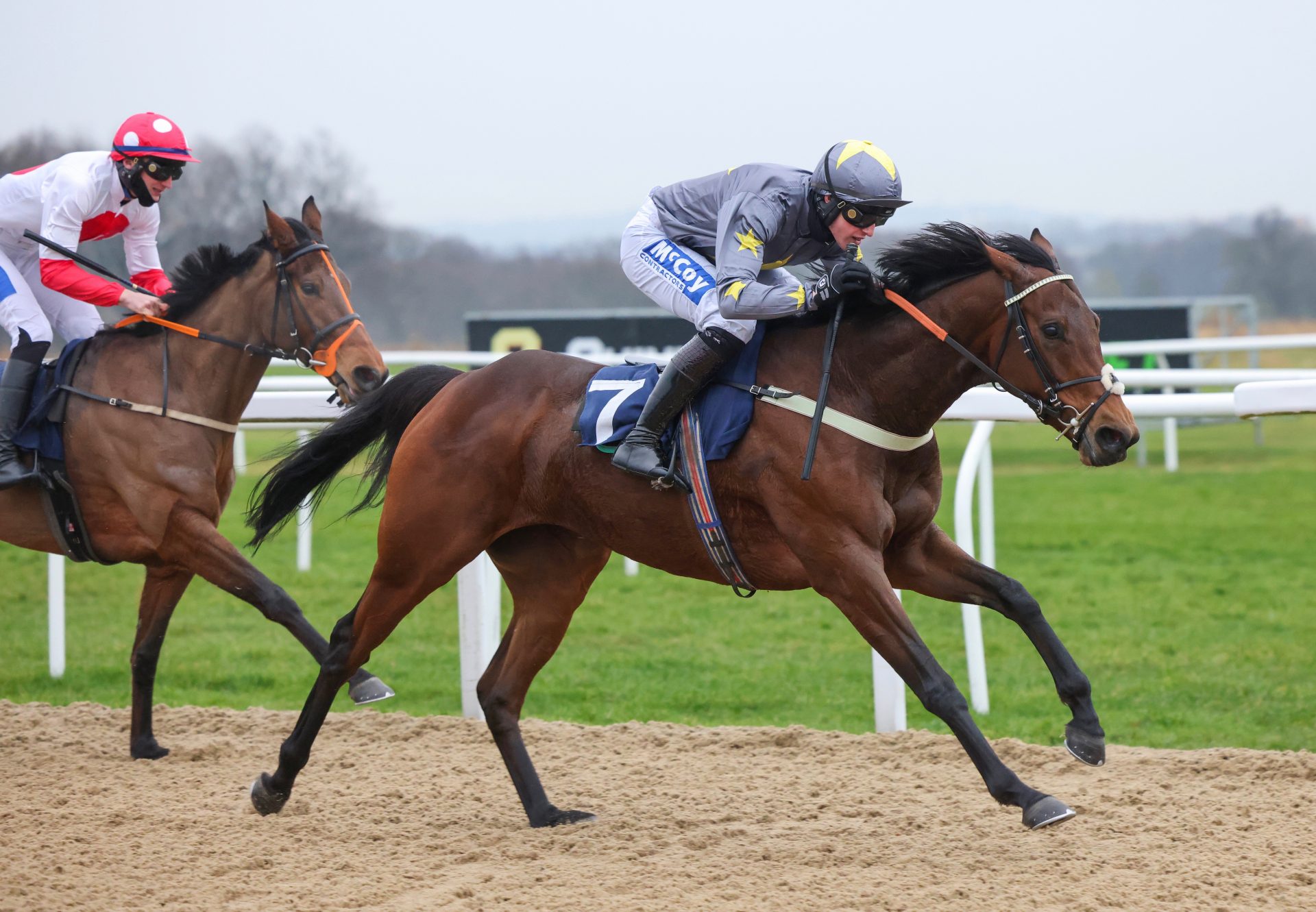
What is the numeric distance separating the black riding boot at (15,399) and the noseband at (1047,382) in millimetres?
3141

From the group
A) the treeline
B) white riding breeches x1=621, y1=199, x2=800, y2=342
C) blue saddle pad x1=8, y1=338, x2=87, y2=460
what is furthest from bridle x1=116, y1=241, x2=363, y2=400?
the treeline

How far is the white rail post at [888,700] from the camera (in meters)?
4.60

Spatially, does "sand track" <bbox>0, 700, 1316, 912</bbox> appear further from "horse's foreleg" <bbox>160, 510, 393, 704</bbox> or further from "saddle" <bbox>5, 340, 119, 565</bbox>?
"saddle" <bbox>5, 340, 119, 565</bbox>

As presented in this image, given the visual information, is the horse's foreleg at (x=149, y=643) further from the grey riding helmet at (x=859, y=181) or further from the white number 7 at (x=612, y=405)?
the grey riding helmet at (x=859, y=181)

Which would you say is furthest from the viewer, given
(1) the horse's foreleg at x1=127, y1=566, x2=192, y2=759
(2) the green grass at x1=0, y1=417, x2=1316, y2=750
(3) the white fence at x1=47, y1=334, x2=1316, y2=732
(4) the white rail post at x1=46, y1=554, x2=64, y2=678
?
(4) the white rail post at x1=46, y1=554, x2=64, y2=678

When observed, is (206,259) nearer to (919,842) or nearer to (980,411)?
(980,411)

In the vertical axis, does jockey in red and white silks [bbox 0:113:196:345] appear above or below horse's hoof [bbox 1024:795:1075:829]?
above

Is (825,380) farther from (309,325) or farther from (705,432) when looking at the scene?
(309,325)

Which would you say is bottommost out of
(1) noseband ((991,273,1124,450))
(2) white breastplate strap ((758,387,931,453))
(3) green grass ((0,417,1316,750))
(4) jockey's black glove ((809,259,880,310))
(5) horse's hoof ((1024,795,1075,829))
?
(3) green grass ((0,417,1316,750))

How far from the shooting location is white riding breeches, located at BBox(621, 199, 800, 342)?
146 inches

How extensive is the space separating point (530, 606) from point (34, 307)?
2.15m

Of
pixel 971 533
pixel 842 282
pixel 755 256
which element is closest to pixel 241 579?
pixel 755 256

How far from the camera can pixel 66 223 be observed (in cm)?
454

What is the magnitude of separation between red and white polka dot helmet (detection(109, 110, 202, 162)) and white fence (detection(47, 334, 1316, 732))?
3.08 feet
